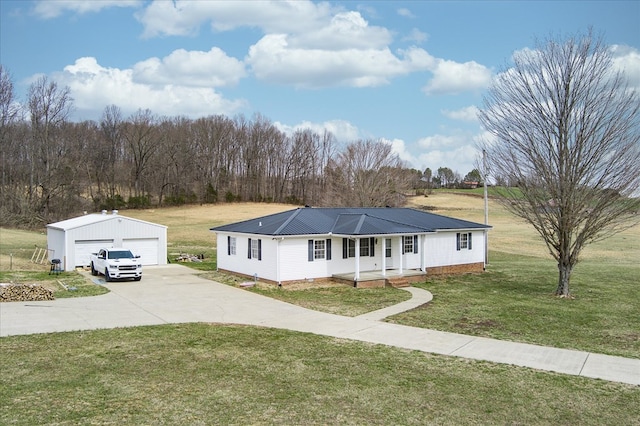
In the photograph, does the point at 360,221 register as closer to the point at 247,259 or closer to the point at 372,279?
the point at 372,279

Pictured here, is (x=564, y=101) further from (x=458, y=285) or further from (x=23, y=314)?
(x=23, y=314)

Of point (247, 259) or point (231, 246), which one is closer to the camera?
point (247, 259)

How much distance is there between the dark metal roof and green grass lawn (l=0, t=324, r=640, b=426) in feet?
38.8

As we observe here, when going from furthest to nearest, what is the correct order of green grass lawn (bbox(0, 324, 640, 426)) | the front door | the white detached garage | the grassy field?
the white detached garage, the front door, the grassy field, green grass lawn (bbox(0, 324, 640, 426))

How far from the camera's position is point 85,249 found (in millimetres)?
30219

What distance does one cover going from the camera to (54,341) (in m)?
13.0

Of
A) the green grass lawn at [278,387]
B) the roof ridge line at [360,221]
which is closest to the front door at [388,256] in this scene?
the roof ridge line at [360,221]

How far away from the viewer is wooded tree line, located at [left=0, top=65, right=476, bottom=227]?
58.8m

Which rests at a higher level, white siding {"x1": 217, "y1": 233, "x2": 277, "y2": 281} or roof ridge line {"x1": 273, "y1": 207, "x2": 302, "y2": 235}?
roof ridge line {"x1": 273, "y1": 207, "x2": 302, "y2": 235}

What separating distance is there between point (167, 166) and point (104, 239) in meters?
55.2

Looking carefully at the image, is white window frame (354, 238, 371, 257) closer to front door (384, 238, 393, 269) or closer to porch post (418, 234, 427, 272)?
front door (384, 238, 393, 269)

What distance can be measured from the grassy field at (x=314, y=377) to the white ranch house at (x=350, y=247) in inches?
206

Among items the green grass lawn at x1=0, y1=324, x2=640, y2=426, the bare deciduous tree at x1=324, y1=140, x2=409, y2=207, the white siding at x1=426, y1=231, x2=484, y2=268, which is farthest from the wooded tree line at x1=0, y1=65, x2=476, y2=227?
the green grass lawn at x1=0, y1=324, x2=640, y2=426

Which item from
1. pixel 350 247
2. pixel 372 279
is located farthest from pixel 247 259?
pixel 372 279
